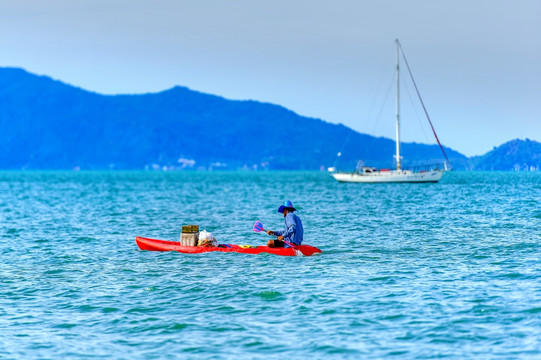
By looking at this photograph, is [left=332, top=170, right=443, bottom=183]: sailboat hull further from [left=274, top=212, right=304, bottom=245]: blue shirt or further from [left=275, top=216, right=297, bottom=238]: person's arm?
[left=275, top=216, right=297, bottom=238]: person's arm

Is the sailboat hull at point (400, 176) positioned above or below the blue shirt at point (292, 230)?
above

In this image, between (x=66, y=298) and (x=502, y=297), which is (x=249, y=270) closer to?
(x=66, y=298)

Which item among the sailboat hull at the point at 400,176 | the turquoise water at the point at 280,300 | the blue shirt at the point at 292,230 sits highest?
the sailboat hull at the point at 400,176

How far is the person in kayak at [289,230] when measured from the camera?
2379 centimetres

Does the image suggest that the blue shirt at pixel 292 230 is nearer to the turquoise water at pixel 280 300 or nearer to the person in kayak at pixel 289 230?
the person in kayak at pixel 289 230

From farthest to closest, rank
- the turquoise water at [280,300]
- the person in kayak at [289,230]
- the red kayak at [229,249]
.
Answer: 1. the red kayak at [229,249]
2. the person in kayak at [289,230]
3. the turquoise water at [280,300]

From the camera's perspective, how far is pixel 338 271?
875 inches

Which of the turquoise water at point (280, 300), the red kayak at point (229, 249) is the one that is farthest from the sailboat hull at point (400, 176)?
the red kayak at point (229, 249)

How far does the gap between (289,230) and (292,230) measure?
0.10 meters

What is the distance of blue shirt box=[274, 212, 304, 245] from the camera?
23.9 m

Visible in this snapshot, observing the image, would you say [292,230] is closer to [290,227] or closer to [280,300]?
[290,227]

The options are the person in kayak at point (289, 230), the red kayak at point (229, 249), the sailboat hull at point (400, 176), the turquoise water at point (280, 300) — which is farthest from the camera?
the sailboat hull at point (400, 176)

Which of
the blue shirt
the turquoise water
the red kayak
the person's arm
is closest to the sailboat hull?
the turquoise water

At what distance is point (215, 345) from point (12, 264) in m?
14.1
